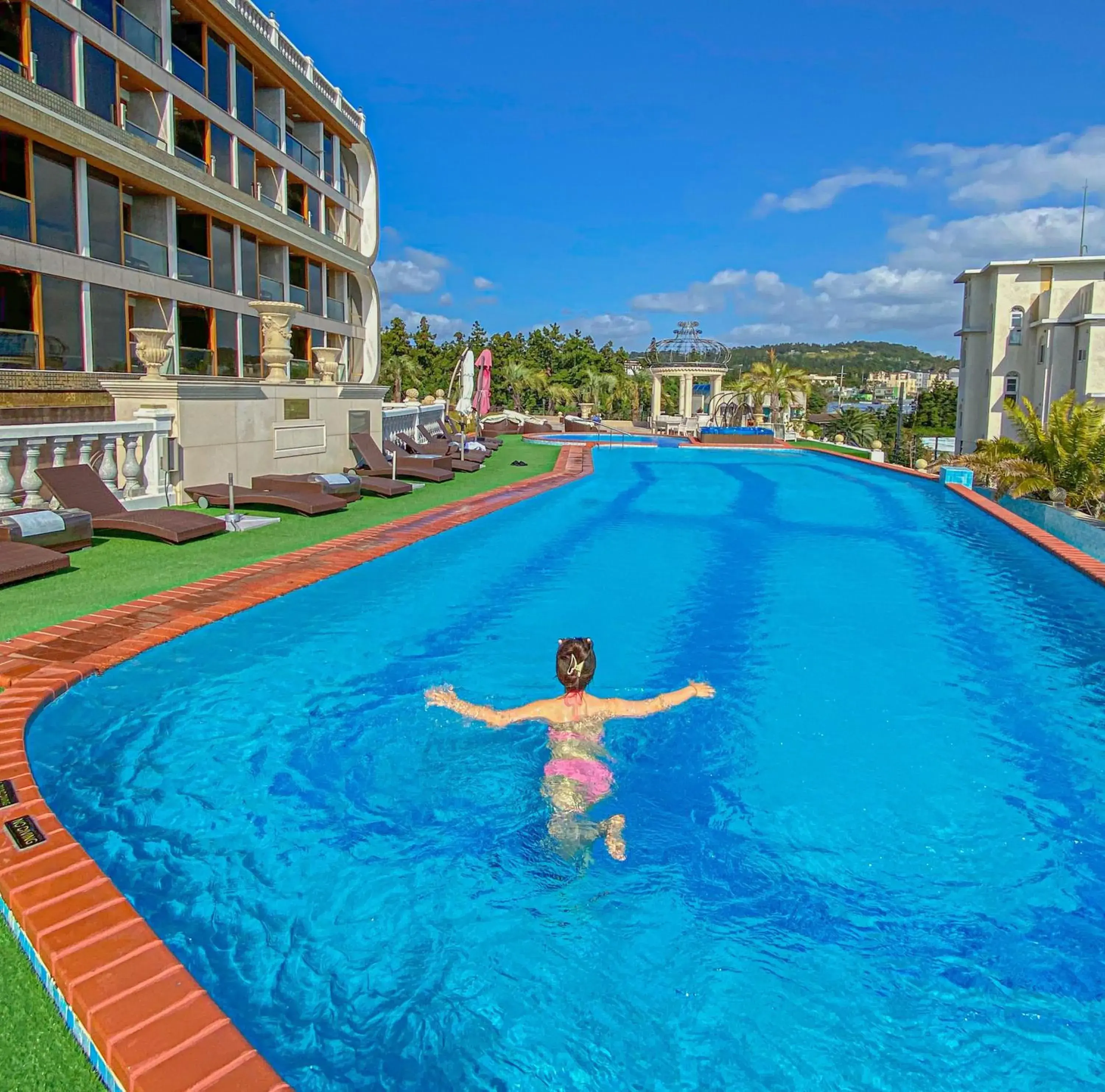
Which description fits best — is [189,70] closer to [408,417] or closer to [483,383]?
[408,417]

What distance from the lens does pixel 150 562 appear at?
363 inches

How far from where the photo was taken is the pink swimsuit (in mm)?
5215

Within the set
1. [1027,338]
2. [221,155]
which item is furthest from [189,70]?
[1027,338]

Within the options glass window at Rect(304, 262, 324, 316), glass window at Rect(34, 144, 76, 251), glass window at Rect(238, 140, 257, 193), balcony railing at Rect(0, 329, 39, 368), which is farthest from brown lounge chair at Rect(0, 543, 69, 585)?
glass window at Rect(304, 262, 324, 316)

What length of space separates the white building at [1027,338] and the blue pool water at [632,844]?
33755mm

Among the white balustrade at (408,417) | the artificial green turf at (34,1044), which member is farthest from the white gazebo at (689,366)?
the artificial green turf at (34,1044)

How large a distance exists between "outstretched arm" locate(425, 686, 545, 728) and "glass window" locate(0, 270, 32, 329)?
41.6ft

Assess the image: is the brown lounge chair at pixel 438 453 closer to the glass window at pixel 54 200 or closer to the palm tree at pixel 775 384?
the glass window at pixel 54 200

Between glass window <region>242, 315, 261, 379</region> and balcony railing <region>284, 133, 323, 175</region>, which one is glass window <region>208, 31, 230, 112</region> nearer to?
balcony railing <region>284, 133, 323, 175</region>

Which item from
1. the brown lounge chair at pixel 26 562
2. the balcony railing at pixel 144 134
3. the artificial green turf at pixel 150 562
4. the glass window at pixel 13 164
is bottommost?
the artificial green turf at pixel 150 562

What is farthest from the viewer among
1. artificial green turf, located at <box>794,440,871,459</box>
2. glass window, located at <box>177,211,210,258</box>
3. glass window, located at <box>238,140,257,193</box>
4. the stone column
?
artificial green turf, located at <box>794,440,871,459</box>

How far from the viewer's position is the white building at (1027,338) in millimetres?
37625

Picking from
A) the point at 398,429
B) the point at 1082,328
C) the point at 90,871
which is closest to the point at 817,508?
the point at 398,429

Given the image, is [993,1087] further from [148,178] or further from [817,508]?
[148,178]
